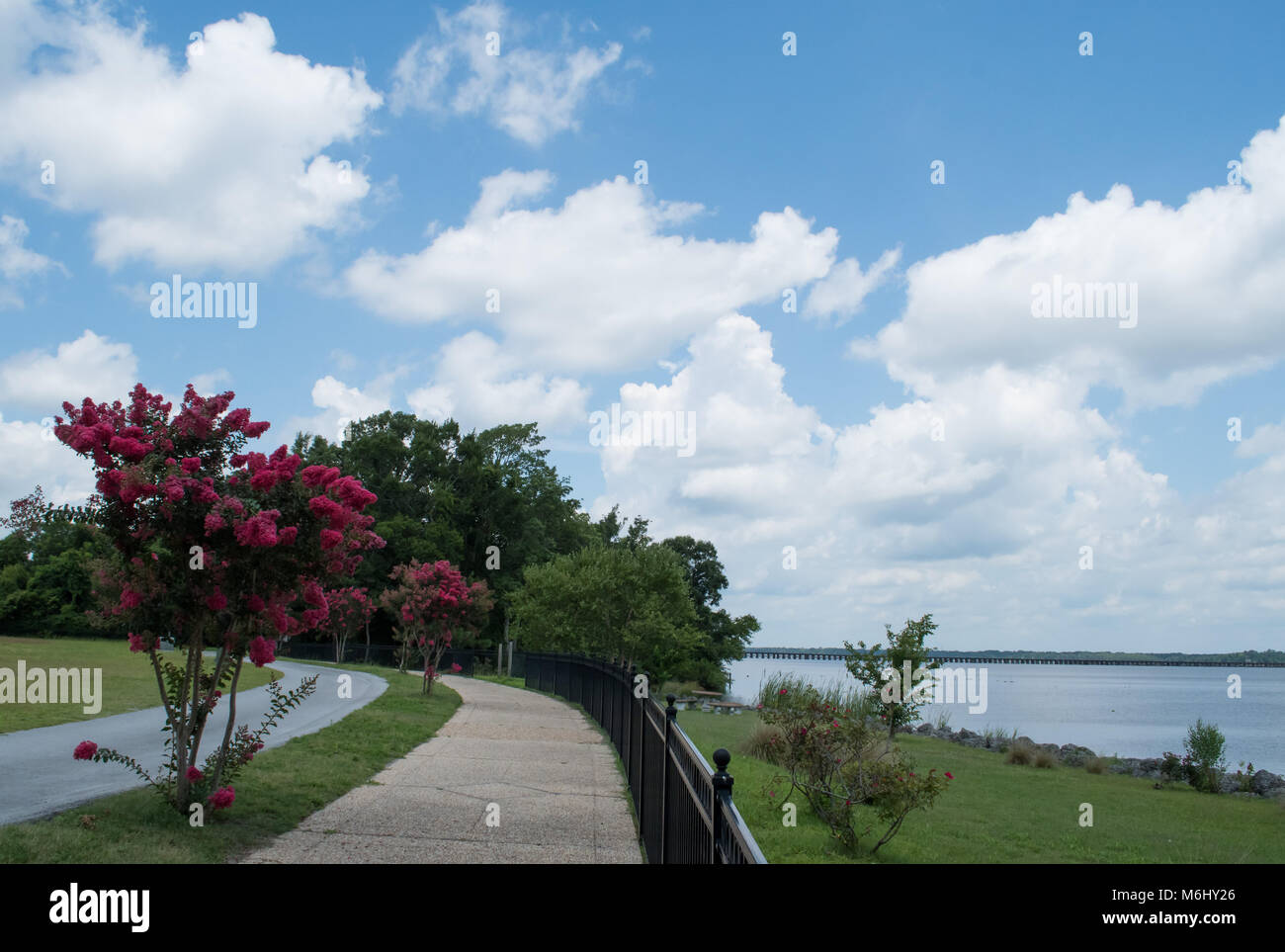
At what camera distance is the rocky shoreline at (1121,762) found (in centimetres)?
2327

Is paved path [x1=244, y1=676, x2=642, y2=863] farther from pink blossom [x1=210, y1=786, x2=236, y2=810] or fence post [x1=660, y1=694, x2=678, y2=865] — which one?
fence post [x1=660, y1=694, x2=678, y2=865]

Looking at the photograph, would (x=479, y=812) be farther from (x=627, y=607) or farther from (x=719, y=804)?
(x=627, y=607)

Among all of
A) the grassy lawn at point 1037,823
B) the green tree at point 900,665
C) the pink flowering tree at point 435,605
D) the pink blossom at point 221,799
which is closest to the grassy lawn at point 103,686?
the pink blossom at point 221,799

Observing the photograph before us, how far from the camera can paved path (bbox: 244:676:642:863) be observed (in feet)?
24.6

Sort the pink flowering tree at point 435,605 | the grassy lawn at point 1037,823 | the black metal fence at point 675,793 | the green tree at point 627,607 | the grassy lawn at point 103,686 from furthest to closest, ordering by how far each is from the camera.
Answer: the green tree at point 627,607 → the pink flowering tree at point 435,605 → the grassy lawn at point 103,686 → the grassy lawn at point 1037,823 → the black metal fence at point 675,793

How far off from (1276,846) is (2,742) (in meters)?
17.7

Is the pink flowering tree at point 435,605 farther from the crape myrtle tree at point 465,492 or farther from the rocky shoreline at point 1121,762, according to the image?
the crape myrtle tree at point 465,492

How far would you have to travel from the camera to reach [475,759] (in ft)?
44.6

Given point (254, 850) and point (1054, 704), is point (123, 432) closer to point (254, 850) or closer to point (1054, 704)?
point (254, 850)

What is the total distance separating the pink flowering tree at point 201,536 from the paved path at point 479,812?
1.14 meters

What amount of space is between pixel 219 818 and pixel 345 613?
41.2 m

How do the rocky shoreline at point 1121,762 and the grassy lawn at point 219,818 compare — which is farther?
the rocky shoreline at point 1121,762

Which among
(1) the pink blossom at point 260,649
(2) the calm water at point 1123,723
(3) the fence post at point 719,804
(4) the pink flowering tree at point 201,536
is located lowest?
(2) the calm water at point 1123,723
